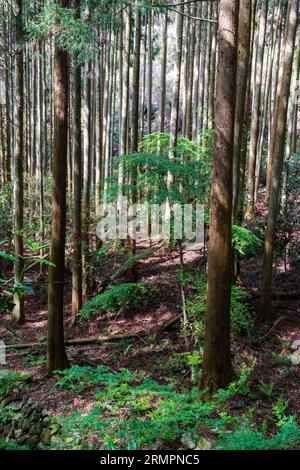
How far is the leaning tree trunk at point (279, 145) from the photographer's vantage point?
7.16 metres

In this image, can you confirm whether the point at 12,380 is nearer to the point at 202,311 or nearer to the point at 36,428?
the point at 36,428

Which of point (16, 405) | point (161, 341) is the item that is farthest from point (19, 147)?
point (16, 405)

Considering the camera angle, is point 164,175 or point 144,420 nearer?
point 144,420

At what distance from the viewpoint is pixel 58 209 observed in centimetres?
619

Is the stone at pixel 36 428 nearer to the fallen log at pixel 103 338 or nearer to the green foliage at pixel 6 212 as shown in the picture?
the fallen log at pixel 103 338

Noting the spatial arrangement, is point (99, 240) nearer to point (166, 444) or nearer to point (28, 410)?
point (28, 410)

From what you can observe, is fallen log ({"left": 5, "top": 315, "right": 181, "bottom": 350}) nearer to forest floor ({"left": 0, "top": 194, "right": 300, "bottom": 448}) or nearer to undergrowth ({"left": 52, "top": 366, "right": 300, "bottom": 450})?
forest floor ({"left": 0, "top": 194, "right": 300, "bottom": 448})

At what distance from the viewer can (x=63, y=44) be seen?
5840 mm

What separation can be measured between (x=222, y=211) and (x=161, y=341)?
4370 mm

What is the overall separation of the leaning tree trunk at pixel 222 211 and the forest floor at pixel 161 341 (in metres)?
0.65

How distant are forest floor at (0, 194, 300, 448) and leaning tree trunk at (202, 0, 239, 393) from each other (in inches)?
25.5

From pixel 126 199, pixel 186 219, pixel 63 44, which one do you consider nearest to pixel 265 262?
pixel 186 219

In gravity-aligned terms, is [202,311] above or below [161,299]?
above

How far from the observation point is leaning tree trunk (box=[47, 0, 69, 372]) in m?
5.92
